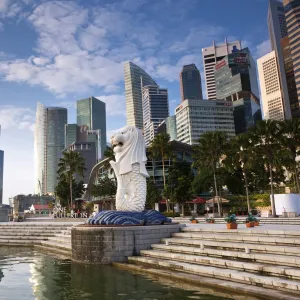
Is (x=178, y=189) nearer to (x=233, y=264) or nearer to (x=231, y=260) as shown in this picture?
(x=231, y=260)

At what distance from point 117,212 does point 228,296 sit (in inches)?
340

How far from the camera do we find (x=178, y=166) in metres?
56.9

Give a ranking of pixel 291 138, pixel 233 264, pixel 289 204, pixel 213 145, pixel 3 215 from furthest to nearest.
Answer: pixel 213 145
pixel 3 215
pixel 291 138
pixel 289 204
pixel 233 264

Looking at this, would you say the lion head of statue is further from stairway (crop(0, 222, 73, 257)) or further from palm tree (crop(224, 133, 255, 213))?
palm tree (crop(224, 133, 255, 213))

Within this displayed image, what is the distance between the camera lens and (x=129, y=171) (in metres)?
18.5

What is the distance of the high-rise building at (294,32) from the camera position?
14262 centimetres

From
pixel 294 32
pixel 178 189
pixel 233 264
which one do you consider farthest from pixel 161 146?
pixel 294 32

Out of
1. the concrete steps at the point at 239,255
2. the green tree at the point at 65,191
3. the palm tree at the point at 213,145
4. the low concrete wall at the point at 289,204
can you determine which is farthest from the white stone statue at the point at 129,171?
the green tree at the point at 65,191

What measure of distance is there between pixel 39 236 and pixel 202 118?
162 metres

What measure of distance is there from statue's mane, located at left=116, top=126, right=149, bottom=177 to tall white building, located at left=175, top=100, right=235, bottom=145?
516 ft

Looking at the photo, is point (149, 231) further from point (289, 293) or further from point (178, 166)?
point (178, 166)

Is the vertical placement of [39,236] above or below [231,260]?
above

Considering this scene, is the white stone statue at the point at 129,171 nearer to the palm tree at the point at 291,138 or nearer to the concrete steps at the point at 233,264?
the concrete steps at the point at 233,264

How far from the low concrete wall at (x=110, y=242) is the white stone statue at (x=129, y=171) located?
2.85m
